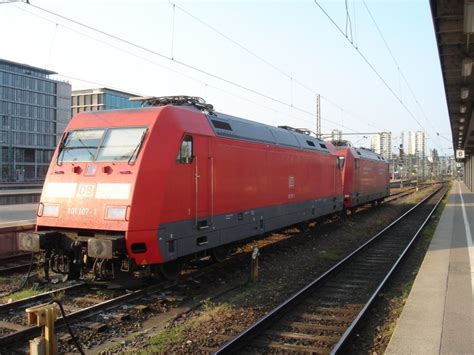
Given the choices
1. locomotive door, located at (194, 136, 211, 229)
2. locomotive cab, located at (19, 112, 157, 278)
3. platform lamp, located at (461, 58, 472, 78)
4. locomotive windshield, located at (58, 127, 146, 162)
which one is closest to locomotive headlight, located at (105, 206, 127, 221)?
locomotive cab, located at (19, 112, 157, 278)

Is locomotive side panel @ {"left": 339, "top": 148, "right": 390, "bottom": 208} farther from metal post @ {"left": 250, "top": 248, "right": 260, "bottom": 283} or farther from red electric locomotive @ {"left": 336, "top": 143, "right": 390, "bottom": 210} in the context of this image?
metal post @ {"left": 250, "top": 248, "right": 260, "bottom": 283}

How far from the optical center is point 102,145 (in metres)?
8.77

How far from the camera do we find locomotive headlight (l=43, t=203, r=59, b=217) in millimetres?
8539

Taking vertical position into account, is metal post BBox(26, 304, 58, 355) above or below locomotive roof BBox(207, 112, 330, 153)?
below

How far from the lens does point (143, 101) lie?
1022 centimetres

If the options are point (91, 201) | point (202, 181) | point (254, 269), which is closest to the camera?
point (91, 201)

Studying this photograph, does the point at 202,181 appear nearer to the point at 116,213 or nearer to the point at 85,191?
the point at 116,213

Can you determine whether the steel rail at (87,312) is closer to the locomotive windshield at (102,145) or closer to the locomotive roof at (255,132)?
the locomotive windshield at (102,145)

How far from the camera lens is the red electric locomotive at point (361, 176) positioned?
2292cm

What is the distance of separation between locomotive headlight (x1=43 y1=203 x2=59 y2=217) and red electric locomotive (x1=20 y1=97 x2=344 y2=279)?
22 millimetres

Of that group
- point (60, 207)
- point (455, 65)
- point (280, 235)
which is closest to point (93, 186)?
point (60, 207)

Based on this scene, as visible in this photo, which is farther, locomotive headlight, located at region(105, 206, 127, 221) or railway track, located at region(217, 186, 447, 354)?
locomotive headlight, located at region(105, 206, 127, 221)

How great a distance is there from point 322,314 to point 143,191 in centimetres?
345

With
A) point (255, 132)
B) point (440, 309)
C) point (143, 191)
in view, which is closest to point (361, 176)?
point (255, 132)
